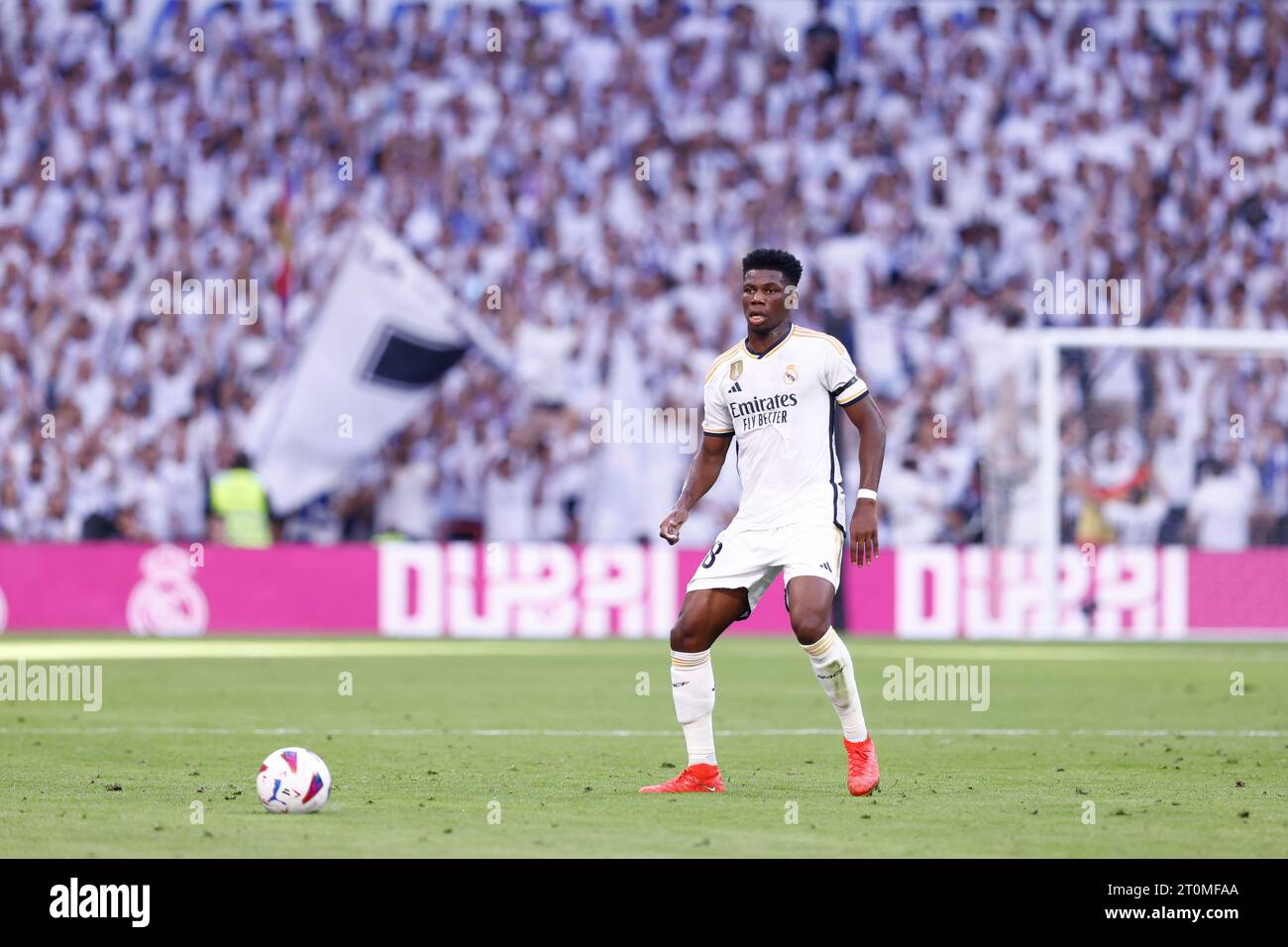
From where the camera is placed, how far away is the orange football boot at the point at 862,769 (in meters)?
9.46

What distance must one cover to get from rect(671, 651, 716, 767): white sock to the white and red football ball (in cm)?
180

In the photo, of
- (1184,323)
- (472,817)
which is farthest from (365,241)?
(472,817)

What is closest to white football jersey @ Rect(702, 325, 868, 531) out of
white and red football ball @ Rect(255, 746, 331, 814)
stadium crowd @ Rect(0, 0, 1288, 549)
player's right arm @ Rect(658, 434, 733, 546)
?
player's right arm @ Rect(658, 434, 733, 546)

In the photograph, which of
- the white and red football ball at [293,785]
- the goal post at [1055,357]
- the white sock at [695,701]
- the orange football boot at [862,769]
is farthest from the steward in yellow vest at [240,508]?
the white and red football ball at [293,785]

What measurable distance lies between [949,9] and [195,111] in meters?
10.7

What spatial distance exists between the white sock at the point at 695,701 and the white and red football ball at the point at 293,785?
5.90ft

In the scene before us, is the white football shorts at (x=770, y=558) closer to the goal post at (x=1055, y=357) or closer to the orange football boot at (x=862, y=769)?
the orange football boot at (x=862, y=769)

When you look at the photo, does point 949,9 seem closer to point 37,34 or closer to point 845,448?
point 845,448

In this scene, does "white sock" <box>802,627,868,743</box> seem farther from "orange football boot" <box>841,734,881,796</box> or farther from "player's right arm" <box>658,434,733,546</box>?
"player's right arm" <box>658,434,733,546</box>

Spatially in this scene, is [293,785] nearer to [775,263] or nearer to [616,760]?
[616,760]

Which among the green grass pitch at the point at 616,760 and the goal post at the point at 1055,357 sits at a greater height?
the goal post at the point at 1055,357

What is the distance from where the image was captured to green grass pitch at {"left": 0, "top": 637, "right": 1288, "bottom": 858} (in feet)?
26.0

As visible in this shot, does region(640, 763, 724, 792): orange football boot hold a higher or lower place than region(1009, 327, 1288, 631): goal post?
lower

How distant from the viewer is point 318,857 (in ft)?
23.9
